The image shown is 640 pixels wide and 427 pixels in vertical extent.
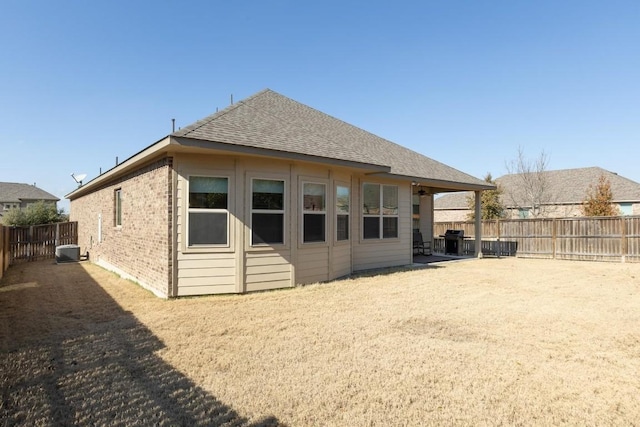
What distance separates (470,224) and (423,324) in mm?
14220

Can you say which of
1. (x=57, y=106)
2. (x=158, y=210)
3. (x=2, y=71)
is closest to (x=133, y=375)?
(x=158, y=210)

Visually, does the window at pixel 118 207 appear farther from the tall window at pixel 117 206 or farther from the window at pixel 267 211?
the window at pixel 267 211

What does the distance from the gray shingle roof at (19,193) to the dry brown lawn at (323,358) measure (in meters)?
55.2

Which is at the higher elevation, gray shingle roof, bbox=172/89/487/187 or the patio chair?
gray shingle roof, bbox=172/89/487/187

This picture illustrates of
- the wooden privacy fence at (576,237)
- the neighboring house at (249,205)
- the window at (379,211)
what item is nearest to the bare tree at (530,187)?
the wooden privacy fence at (576,237)

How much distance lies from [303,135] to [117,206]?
22.5 ft

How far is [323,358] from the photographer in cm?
404

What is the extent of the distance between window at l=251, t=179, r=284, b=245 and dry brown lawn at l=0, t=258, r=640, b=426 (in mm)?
1304

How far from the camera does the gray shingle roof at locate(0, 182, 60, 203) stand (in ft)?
159

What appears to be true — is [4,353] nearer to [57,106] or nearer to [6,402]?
[6,402]

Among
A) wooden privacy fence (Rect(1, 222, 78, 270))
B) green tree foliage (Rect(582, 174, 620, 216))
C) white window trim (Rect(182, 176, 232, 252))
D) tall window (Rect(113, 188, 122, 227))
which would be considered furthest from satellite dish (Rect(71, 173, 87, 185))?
green tree foliage (Rect(582, 174, 620, 216))

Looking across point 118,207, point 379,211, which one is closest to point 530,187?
point 379,211

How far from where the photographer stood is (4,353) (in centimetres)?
421

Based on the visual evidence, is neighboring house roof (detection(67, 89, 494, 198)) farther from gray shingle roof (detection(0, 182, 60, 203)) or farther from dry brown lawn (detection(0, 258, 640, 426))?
gray shingle roof (detection(0, 182, 60, 203))
